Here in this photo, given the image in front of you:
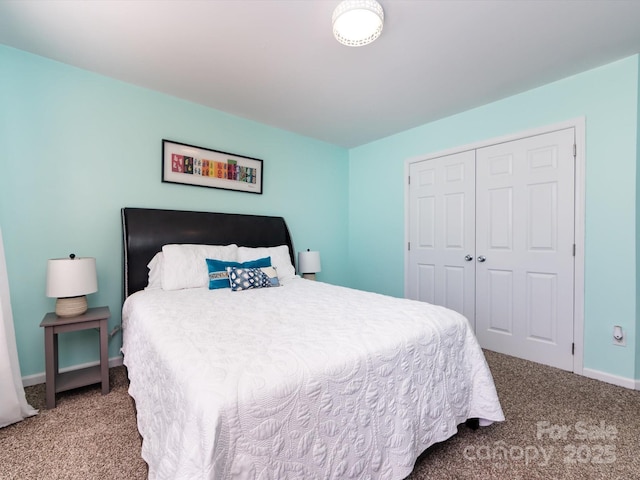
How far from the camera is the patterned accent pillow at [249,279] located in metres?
2.35

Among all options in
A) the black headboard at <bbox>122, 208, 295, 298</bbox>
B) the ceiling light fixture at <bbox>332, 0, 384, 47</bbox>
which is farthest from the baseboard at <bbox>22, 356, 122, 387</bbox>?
the ceiling light fixture at <bbox>332, 0, 384, 47</bbox>

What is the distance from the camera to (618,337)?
2.18 m

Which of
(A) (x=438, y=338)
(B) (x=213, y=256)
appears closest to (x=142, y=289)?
(B) (x=213, y=256)

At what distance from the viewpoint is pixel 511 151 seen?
2.72 meters

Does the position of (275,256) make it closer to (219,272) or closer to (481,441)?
(219,272)

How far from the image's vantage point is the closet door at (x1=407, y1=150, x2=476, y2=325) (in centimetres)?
304

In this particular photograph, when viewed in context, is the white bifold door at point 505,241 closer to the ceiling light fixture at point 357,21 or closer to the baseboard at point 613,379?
the baseboard at point 613,379

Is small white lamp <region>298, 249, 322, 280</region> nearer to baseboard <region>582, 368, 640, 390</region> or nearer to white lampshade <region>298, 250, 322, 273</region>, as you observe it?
white lampshade <region>298, 250, 322, 273</region>

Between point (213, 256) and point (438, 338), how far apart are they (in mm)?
1943

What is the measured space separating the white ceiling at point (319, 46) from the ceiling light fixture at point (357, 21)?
4.7 inches

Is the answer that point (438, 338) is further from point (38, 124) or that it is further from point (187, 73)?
point (38, 124)

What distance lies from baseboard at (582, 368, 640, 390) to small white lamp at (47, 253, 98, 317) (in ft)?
12.5

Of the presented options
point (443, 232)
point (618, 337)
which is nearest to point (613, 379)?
point (618, 337)

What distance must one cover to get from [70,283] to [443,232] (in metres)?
3.33
